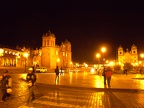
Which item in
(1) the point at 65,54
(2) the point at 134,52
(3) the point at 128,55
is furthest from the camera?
(3) the point at 128,55

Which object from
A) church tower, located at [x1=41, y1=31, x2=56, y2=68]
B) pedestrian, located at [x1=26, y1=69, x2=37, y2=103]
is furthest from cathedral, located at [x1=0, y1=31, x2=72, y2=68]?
pedestrian, located at [x1=26, y1=69, x2=37, y2=103]

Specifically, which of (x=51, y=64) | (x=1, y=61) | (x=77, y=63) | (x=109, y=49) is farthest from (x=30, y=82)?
(x=77, y=63)

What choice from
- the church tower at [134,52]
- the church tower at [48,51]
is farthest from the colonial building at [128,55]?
the church tower at [48,51]

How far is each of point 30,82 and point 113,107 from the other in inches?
171

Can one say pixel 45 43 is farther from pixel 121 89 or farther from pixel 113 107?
pixel 113 107

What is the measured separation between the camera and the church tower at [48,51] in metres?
96.3

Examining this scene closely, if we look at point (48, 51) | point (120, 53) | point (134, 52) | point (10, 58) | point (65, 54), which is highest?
point (134, 52)

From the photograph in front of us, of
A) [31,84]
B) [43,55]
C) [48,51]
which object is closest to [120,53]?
[48,51]

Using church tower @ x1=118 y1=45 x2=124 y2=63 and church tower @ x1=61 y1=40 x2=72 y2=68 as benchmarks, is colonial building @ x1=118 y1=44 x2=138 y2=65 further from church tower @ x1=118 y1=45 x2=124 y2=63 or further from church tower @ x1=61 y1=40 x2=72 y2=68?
church tower @ x1=61 y1=40 x2=72 y2=68

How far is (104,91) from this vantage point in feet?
55.5

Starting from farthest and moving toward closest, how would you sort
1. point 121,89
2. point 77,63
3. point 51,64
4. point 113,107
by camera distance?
point 77,63, point 51,64, point 121,89, point 113,107

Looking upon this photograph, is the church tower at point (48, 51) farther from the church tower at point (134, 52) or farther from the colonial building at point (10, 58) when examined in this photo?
the church tower at point (134, 52)

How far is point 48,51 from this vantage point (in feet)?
318

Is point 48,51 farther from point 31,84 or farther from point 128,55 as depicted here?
point 31,84
